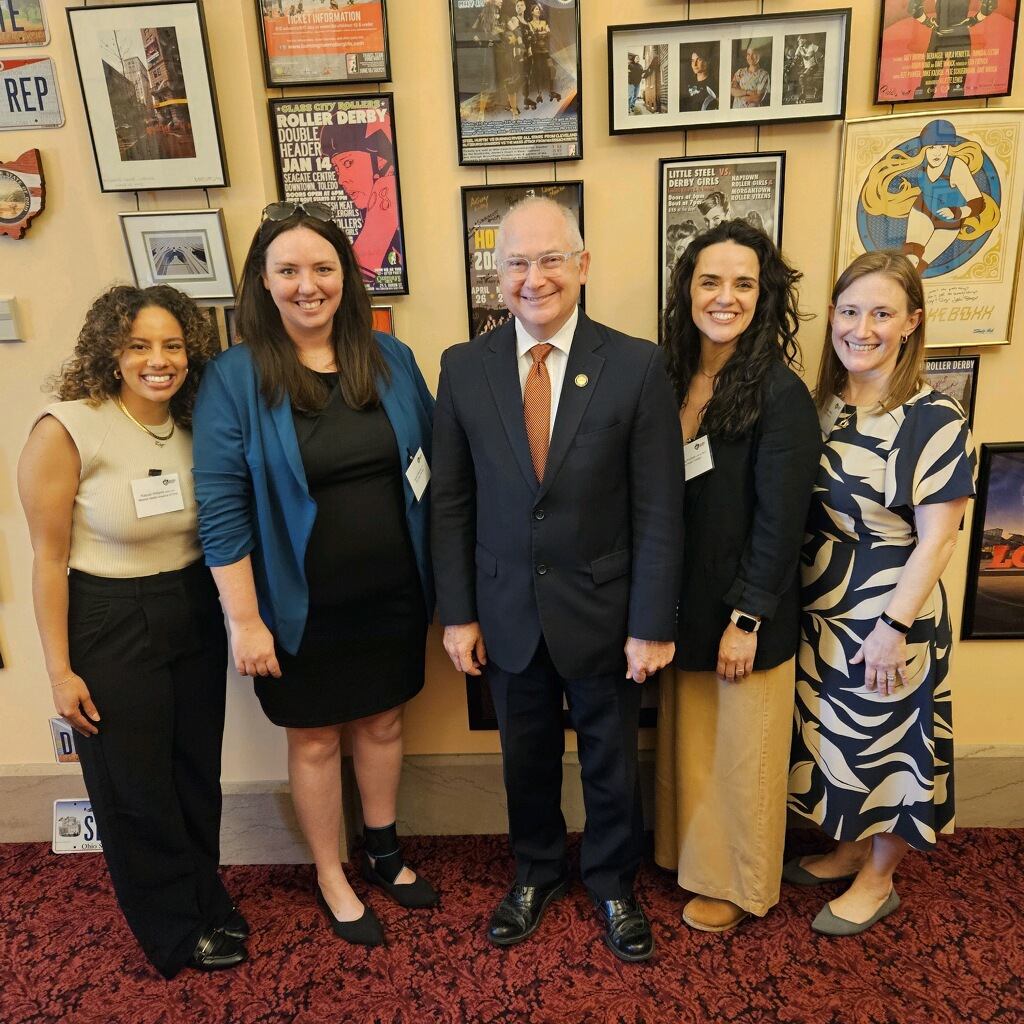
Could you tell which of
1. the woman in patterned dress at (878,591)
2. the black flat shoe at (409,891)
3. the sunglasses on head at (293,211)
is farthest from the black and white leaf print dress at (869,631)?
the sunglasses on head at (293,211)

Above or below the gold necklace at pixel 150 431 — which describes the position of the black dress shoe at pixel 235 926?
below

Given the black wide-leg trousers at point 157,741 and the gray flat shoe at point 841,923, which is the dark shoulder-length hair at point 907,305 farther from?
the black wide-leg trousers at point 157,741

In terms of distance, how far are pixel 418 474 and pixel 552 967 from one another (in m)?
1.31

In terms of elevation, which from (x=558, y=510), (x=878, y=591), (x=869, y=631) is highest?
(x=558, y=510)

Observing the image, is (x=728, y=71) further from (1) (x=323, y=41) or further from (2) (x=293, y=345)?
(2) (x=293, y=345)

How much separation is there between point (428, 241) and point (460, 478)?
75cm

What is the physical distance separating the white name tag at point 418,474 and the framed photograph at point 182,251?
2.38 feet

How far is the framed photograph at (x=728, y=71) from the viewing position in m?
1.83

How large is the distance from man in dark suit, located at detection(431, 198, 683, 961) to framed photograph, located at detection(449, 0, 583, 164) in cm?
46

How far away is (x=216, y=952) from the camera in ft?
6.33

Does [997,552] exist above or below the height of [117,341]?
below

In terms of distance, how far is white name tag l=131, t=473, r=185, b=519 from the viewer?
1658 mm

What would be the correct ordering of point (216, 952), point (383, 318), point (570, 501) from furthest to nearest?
1. point (383, 318)
2. point (216, 952)
3. point (570, 501)

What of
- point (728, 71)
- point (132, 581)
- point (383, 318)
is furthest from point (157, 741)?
point (728, 71)
